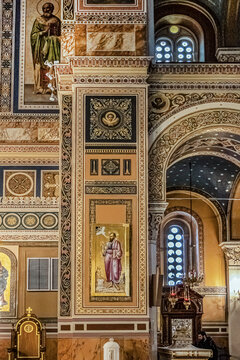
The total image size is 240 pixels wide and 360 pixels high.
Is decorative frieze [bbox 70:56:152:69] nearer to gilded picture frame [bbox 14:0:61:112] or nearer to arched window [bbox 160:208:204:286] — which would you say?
gilded picture frame [bbox 14:0:61:112]

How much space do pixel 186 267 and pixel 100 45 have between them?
11.4 meters

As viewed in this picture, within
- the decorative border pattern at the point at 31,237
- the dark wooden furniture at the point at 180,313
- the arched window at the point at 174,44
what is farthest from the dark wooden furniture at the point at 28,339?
the arched window at the point at 174,44

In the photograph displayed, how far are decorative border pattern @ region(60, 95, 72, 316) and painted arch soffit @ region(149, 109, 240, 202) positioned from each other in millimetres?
1667

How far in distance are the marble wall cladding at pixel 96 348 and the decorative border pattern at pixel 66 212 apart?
1.99 ft

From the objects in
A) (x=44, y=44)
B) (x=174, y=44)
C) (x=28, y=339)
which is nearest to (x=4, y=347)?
(x=28, y=339)

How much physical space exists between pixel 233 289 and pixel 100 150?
1010 cm

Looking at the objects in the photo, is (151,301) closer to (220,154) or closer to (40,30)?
(220,154)

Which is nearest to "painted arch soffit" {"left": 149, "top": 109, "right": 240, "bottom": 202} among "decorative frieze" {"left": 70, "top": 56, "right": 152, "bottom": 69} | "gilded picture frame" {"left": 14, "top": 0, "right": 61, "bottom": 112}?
"decorative frieze" {"left": 70, "top": 56, "right": 152, "bottom": 69}

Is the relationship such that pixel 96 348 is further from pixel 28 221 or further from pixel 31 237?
pixel 28 221

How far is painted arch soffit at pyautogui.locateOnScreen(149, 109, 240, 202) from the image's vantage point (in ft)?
50.0

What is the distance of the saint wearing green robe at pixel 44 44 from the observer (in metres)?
19.5

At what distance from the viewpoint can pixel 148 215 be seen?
14.9 meters

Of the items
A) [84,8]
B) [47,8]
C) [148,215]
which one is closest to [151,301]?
[148,215]

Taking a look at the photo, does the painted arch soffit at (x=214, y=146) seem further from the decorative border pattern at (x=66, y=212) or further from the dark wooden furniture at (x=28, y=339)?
the dark wooden furniture at (x=28, y=339)
